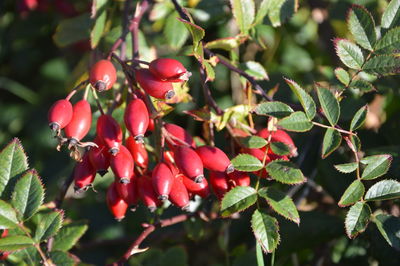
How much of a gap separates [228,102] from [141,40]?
674 millimetres

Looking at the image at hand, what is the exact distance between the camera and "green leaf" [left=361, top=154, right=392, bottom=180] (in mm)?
1427

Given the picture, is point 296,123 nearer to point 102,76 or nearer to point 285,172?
point 285,172

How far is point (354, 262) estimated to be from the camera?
2.05m

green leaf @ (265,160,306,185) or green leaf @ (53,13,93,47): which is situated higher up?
green leaf @ (265,160,306,185)

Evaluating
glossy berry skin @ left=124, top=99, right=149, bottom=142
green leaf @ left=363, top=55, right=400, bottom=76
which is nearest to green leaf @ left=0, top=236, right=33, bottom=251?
glossy berry skin @ left=124, top=99, right=149, bottom=142

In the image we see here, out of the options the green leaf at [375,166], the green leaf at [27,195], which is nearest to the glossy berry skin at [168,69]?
the green leaf at [27,195]

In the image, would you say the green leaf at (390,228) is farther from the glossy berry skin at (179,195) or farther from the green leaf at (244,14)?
the green leaf at (244,14)

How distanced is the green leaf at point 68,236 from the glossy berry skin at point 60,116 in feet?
1.61

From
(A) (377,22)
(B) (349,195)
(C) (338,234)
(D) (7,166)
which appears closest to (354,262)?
(C) (338,234)

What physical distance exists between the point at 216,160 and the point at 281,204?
22cm

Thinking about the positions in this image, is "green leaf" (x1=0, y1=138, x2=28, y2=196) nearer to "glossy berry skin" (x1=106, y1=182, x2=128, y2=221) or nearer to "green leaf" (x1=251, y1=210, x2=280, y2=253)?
"glossy berry skin" (x1=106, y1=182, x2=128, y2=221)

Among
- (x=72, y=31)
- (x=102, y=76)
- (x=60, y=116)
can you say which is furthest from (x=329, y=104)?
(x=72, y=31)

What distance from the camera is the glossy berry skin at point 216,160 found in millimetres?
1470

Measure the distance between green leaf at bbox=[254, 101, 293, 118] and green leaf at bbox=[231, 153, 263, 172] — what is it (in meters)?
0.13
